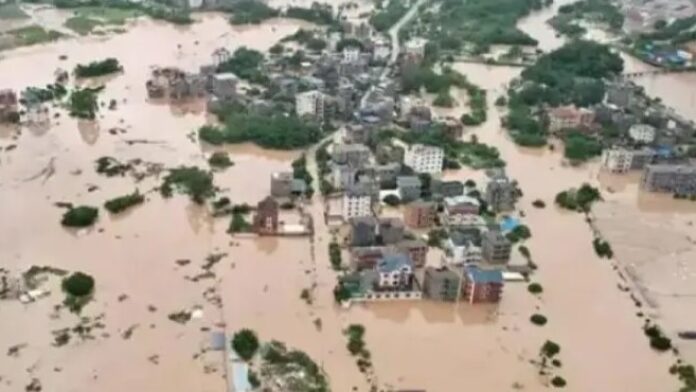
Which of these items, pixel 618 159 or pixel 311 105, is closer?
pixel 618 159

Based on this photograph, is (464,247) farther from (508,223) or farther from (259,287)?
(259,287)

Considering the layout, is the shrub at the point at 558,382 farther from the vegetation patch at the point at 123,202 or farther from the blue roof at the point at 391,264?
the vegetation patch at the point at 123,202

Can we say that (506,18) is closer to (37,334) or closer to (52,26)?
(52,26)

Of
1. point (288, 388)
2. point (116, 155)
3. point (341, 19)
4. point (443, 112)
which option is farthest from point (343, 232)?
point (341, 19)

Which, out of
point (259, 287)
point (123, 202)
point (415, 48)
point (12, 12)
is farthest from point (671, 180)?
point (12, 12)

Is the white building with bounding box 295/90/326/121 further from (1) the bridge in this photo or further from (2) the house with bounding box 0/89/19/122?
(1) the bridge

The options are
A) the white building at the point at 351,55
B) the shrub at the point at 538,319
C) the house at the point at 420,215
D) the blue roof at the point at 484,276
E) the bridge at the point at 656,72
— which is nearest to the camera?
the shrub at the point at 538,319

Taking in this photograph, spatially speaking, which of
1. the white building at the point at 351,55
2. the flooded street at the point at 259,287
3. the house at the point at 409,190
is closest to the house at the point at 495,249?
the flooded street at the point at 259,287
